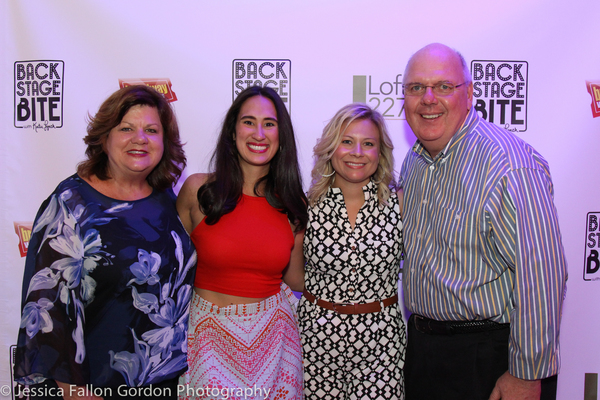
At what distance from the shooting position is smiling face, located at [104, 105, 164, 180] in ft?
4.98

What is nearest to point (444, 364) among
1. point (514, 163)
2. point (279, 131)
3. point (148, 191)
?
point (514, 163)

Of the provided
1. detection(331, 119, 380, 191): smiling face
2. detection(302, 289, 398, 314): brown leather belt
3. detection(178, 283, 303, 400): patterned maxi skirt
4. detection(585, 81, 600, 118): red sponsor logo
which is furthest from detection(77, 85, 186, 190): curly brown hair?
detection(585, 81, 600, 118): red sponsor logo

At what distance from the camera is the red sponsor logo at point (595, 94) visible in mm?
2344

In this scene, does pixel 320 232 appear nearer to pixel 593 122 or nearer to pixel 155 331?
pixel 155 331

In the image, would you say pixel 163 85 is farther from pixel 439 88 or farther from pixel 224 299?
pixel 439 88

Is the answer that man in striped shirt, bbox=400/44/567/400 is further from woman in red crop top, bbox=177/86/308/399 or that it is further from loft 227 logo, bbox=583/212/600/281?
loft 227 logo, bbox=583/212/600/281

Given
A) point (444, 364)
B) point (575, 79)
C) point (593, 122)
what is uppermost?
point (575, 79)

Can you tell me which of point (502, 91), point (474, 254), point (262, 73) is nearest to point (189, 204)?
point (262, 73)

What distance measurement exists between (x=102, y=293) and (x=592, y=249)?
108 inches

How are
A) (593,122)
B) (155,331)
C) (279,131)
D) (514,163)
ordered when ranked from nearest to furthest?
(514,163)
(155,331)
(279,131)
(593,122)

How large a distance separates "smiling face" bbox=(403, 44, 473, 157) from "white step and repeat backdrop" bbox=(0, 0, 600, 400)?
2.82 feet

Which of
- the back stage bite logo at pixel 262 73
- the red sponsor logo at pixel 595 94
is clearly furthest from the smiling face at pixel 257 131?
the red sponsor logo at pixel 595 94

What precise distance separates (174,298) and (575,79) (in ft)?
8.46

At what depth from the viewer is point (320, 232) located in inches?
74.7
